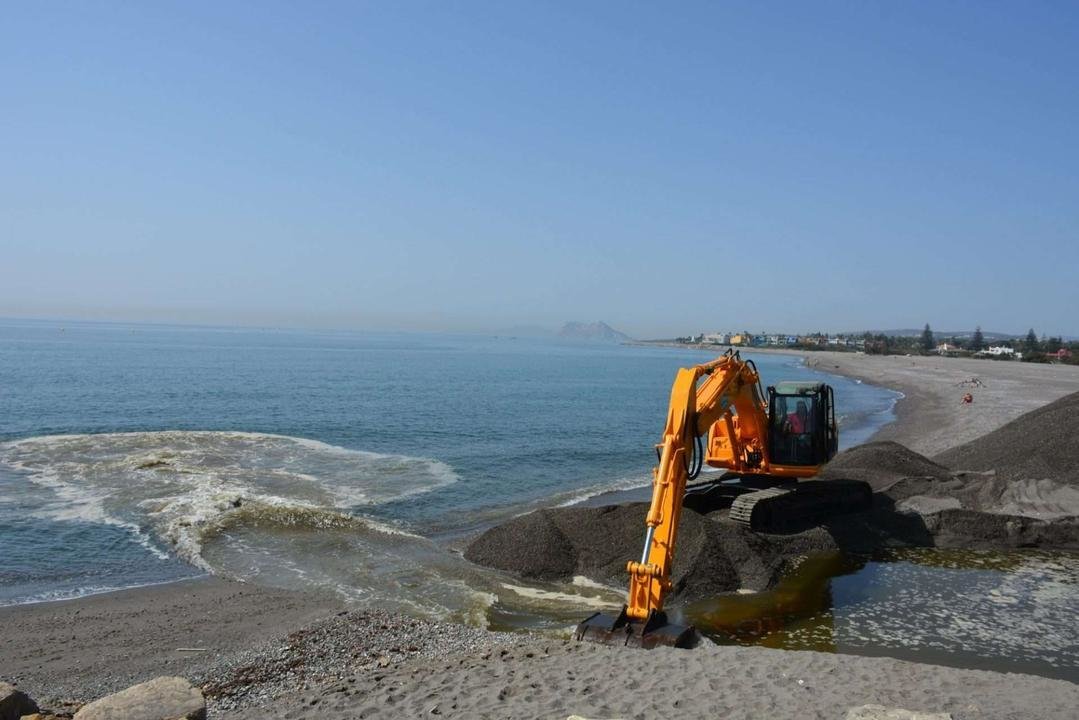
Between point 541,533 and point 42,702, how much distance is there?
7.93 meters

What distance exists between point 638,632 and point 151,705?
5.10 meters

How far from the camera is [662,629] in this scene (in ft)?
30.2

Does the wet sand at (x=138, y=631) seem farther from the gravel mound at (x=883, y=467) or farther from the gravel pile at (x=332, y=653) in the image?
the gravel mound at (x=883, y=467)

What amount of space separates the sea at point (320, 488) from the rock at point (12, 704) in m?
6.00

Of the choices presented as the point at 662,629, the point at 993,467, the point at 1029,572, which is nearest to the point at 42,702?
the point at 662,629

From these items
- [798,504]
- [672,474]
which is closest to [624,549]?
[672,474]

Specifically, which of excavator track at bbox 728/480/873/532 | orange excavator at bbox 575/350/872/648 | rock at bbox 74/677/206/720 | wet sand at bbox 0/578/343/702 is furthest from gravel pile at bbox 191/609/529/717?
excavator track at bbox 728/480/873/532

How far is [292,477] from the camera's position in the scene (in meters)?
22.6

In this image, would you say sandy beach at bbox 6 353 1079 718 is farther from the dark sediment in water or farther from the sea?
the dark sediment in water

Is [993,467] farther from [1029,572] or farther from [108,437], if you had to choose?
[108,437]

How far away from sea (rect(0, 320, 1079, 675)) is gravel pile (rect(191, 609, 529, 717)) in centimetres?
111

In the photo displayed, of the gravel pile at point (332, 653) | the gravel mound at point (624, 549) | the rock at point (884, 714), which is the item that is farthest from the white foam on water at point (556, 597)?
the rock at point (884, 714)

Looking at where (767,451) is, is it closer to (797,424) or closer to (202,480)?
(797,424)

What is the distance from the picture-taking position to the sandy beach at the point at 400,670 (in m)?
7.43
